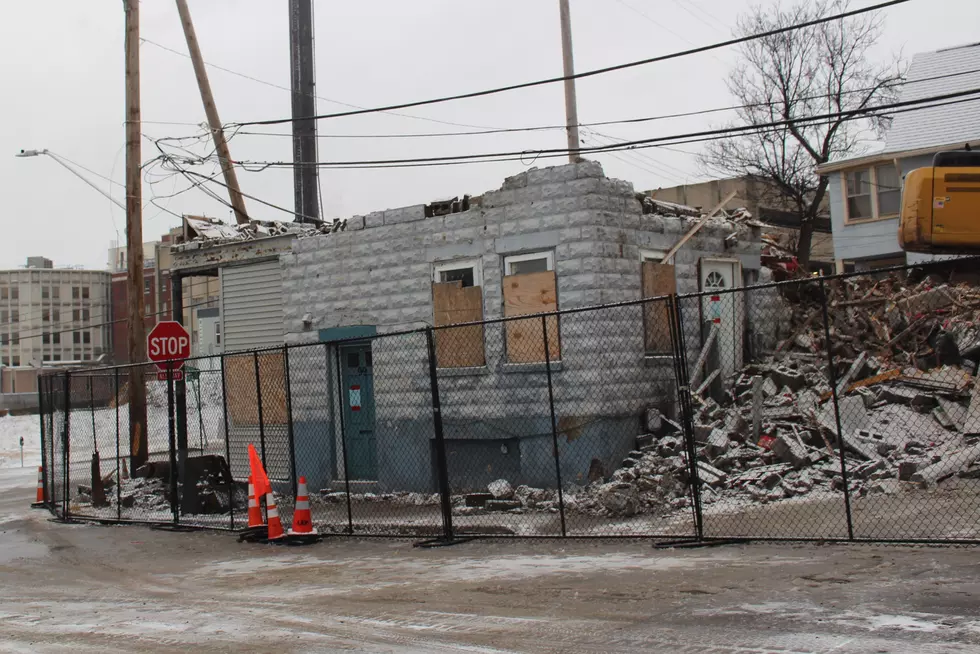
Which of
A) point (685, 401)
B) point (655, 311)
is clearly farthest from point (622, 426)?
point (685, 401)

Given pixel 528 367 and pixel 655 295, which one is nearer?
pixel 528 367

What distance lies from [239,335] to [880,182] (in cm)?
2105

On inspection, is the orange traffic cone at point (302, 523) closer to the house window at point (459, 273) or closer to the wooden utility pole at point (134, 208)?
the house window at point (459, 273)

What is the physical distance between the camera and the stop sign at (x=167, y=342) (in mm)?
14422

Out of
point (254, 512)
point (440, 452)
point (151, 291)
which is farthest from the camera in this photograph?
point (151, 291)

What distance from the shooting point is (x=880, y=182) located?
102 ft

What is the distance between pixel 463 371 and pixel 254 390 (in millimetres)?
5083

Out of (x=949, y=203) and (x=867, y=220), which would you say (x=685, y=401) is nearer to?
(x=949, y=203)

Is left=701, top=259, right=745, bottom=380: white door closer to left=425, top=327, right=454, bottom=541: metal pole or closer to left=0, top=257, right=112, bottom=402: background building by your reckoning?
left=425, top=327, right=454, bottom=541: metal pole

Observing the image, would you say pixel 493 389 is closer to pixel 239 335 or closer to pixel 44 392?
pixel 239 335

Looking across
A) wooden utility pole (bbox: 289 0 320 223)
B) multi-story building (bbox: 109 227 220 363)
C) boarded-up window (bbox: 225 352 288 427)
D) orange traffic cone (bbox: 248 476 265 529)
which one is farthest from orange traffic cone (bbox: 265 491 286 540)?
multi-story building (bbox: 109 227 220 363)

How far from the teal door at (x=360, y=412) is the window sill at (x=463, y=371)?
63.6 inches

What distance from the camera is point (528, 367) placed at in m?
14.7

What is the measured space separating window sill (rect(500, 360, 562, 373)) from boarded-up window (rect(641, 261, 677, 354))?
151 cm
